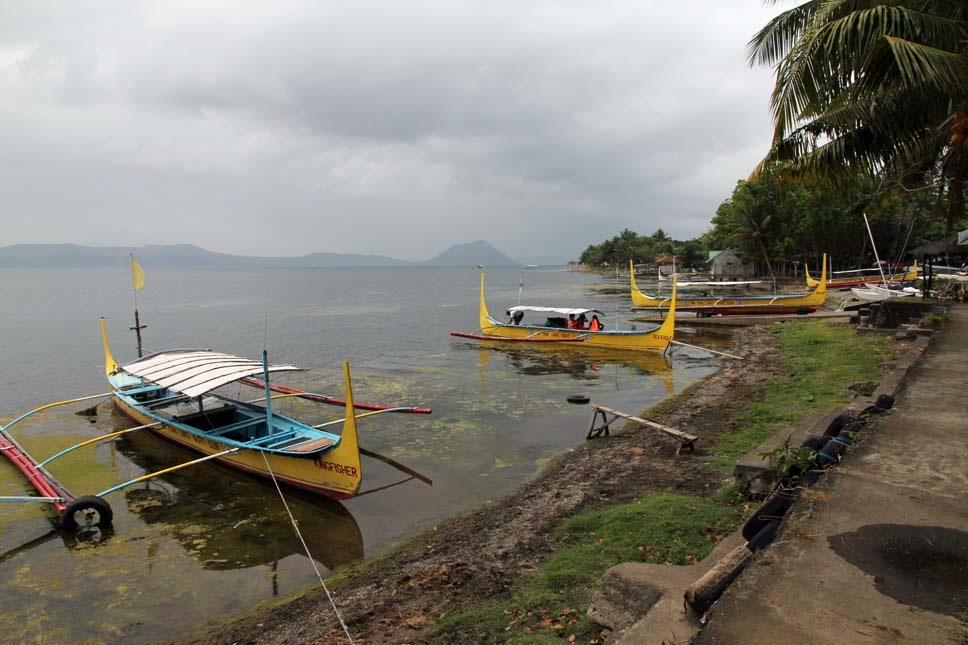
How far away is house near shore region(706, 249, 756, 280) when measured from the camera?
5803cm

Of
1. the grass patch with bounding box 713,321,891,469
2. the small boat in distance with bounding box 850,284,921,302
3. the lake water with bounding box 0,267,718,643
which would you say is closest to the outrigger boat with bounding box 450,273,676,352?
the lake water with bounding box 0,267,718,643

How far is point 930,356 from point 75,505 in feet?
48.2

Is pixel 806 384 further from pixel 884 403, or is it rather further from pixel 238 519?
pixel 238 519

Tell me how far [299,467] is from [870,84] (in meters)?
11.7

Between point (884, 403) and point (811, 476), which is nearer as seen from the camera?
point (811, 476)

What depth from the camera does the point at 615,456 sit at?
32.3 ft

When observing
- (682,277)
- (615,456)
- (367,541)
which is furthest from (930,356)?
(682,277)

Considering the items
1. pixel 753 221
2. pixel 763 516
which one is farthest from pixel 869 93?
pixel 753 221

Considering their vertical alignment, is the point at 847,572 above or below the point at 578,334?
above

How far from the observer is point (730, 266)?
58969 millimetres

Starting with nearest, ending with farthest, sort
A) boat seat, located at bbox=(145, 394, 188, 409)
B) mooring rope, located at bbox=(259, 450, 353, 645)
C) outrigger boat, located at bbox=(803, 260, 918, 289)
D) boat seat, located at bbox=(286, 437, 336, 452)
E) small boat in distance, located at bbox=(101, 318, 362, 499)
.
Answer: mooring rope, located at bbox=(259, 450, 353, 645), small boat in distance, located at bbox=(101, 318, 362, 499), boat seat, located at bbox=(286, 437, 336, 452), boat seat, located at bbox=(145, 394, 188, 409), outrigger boat, located at bbox=(803, 260, 918, 289)

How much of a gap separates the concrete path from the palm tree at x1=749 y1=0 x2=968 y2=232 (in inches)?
242

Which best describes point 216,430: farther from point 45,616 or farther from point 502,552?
point 502,552

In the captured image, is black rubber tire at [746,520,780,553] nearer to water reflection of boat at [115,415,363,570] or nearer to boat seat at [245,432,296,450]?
water reflection of boat at [115,415,363,570]
